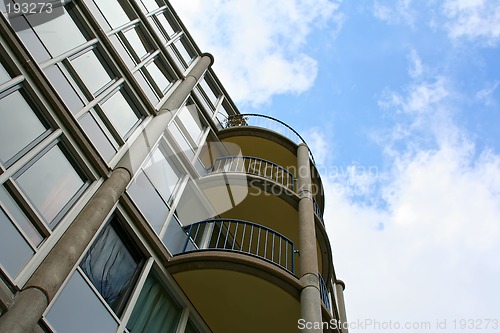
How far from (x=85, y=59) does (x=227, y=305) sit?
21.3ft

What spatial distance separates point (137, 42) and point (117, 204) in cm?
686

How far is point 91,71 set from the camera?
10.1 metres

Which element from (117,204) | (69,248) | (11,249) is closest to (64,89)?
(117,204)

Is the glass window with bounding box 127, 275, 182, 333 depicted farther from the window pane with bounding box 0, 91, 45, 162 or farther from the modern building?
the window pane with bounding box 0, 91, 45, 162

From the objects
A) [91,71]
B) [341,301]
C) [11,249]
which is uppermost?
[341,301]

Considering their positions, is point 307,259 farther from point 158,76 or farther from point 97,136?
point 158,76

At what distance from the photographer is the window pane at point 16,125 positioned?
21.6 ft

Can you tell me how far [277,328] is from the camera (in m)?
8.92

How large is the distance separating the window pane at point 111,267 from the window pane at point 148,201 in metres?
1.04

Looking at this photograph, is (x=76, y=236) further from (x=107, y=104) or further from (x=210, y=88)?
(x=210, y=88)

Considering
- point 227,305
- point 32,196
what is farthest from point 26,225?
point 227,305

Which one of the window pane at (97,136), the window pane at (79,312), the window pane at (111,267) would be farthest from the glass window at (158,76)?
the window pane at (79,312)

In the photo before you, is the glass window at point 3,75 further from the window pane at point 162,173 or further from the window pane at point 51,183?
the window pane at point 162,173

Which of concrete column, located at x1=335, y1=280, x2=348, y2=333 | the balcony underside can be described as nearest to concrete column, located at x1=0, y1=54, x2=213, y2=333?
the balcony underside
